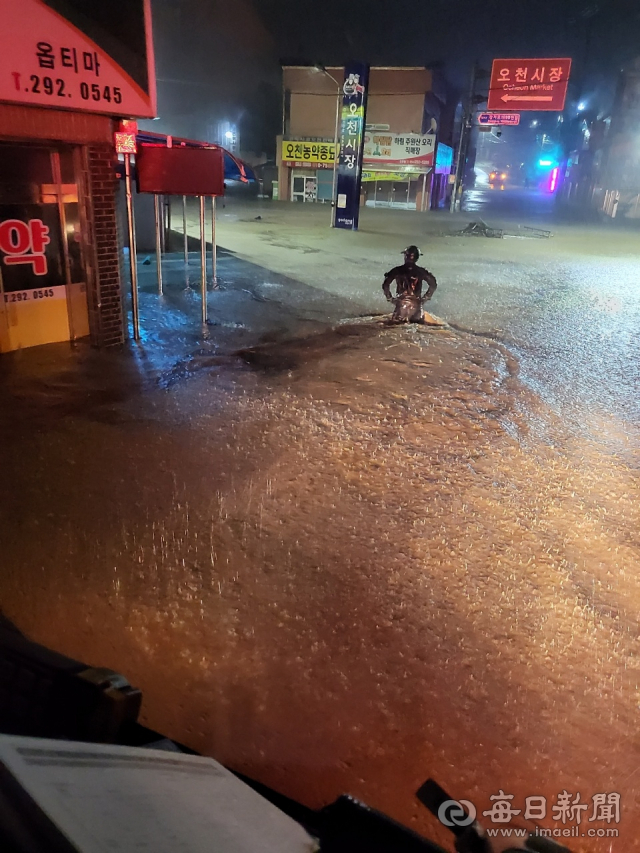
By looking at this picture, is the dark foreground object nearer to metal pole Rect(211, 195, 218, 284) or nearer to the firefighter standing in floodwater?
the firefighter standing in floodwater

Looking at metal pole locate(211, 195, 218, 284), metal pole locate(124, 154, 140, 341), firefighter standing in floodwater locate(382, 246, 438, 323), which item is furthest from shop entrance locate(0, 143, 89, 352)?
firefighter standing in floodwater locate(382, 246, 438, 323)

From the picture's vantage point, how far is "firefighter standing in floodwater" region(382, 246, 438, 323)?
9812 mm

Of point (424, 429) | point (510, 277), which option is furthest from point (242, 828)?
point (510, 277)

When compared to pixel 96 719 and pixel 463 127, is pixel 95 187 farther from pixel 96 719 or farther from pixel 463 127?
pixel 463 127

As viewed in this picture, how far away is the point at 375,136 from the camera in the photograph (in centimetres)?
4059

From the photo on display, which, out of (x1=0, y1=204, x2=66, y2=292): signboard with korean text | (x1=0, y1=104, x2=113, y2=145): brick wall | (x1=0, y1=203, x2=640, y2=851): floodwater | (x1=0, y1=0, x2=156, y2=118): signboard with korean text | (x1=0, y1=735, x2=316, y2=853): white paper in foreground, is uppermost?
(x1=0, y1=0, x2=156, y2=118): signboard with korean text

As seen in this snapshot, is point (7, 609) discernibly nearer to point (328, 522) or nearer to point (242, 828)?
point (328, 522)

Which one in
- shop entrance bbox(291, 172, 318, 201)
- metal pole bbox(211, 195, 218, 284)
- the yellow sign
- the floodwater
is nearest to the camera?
the floodwater

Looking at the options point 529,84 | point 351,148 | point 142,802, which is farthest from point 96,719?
point 529,84

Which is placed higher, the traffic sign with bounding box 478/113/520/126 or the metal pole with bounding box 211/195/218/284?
the traffic sign with bounding box 478/113/520/126

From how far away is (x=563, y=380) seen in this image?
7.85 meters

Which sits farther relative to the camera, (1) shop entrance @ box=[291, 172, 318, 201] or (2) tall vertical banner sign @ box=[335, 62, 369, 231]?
(1) shop entrance @ box=[291, 172, 318, 201]

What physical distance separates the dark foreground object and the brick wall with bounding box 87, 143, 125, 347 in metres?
6.40

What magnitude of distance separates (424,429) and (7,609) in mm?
4001
